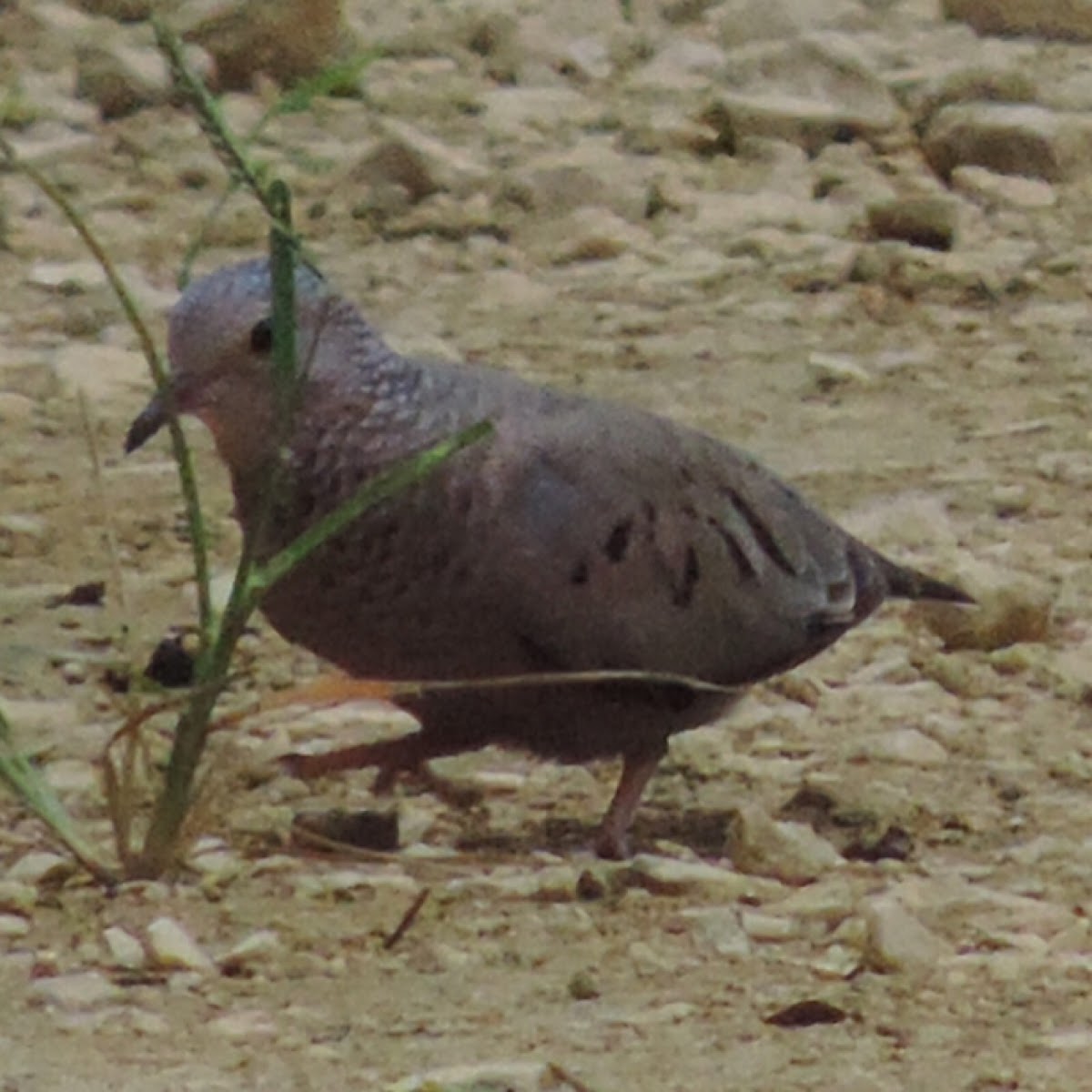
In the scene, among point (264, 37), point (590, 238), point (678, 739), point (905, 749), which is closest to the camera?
point (905, 749)

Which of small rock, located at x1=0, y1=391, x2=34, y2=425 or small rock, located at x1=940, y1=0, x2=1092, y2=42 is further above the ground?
small rock, located at x1=940, y1=0, x2=1092, y2=42

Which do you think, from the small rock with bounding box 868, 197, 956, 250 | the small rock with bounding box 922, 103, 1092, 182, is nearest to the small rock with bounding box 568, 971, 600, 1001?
the small rock with bounding box 868, 197, 956, 250

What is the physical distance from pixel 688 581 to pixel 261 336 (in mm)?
667

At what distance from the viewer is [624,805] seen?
3529 mm

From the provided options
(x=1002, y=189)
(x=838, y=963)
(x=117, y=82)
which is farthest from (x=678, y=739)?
(x=117, y=82)

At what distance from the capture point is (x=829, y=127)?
696 cm

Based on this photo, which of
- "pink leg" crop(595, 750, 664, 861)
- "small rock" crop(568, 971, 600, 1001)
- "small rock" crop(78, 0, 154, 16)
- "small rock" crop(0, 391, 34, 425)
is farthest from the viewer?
"small rock" crop(78, 0, 154, 16)

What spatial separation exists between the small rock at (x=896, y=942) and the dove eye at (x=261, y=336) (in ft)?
3.17

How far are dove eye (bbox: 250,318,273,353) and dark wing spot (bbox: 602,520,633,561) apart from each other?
502mm

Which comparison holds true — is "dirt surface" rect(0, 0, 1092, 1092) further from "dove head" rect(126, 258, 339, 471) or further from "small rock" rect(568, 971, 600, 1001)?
"dove head" rect(126, 258, 339, 471)

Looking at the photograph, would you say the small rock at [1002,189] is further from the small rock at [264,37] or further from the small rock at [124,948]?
the small rock at [124,948]

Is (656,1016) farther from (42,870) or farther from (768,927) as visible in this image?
(42,870)

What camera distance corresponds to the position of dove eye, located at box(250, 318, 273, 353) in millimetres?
3302

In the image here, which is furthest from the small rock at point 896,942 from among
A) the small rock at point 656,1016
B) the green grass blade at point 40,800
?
the green grass blade at point 40,800
